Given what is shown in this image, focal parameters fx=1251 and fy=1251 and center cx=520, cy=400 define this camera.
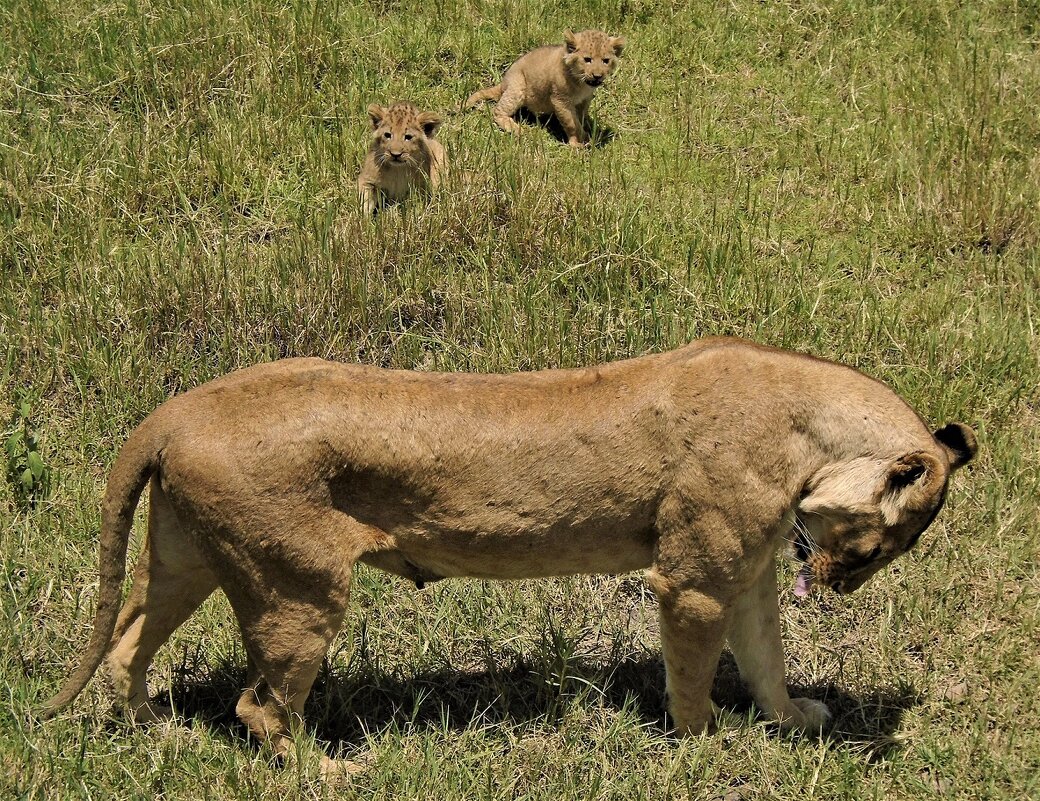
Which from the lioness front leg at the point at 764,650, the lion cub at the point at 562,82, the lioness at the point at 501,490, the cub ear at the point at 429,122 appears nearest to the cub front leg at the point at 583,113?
the lion cub at the point at 562,82

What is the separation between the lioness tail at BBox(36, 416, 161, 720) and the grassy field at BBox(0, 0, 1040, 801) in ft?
0.82

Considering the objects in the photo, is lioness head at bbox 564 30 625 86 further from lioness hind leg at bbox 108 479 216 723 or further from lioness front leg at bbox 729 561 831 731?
lioness hind leg at bbox 108 479 216 723

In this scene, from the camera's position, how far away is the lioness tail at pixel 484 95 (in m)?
9.28

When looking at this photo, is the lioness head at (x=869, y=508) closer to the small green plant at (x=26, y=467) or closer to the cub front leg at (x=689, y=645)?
the cub front leg at (x=689, y=645)

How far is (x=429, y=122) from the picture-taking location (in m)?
8.33

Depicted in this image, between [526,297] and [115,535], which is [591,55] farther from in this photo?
[115,535]

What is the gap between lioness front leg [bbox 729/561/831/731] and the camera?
16.9ft

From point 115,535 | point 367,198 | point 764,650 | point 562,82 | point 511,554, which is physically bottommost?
point 764,650

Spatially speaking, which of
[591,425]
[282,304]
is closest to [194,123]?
[282,304]

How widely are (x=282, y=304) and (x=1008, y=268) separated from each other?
4.32 meters

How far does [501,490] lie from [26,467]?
8.87ft

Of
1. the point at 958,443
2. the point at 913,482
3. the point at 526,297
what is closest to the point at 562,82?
the point at 526,297

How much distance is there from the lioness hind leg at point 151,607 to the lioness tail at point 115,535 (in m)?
0.15

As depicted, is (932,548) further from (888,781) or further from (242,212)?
(242,212)
